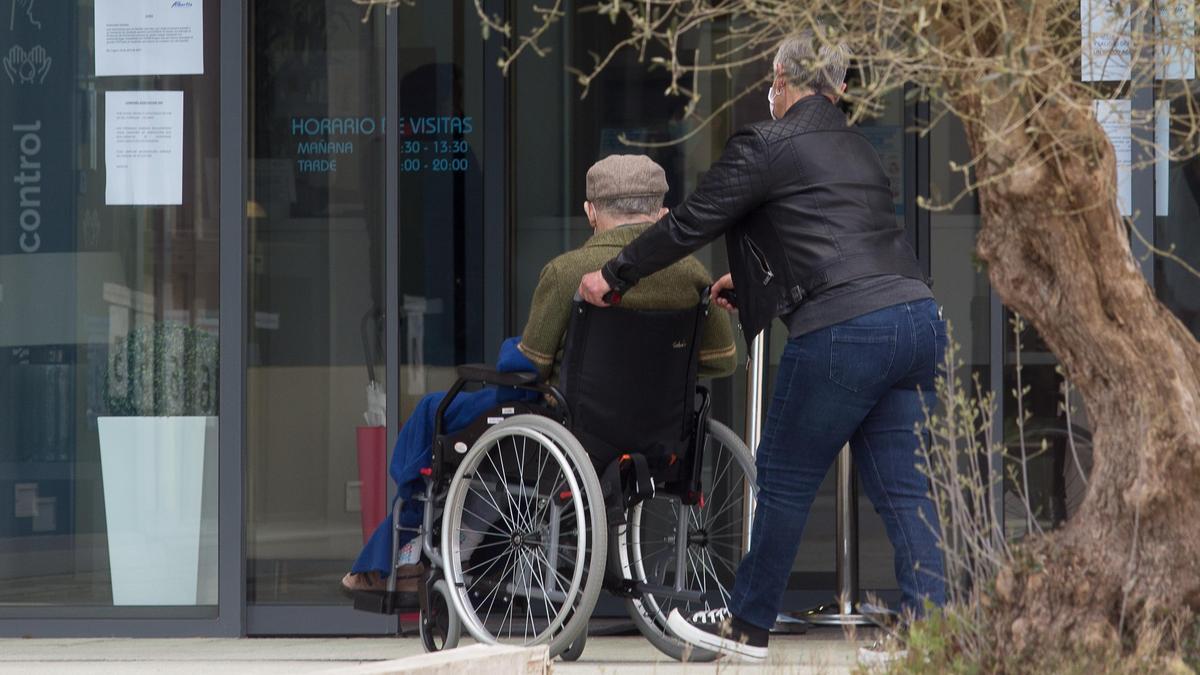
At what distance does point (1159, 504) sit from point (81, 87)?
13.8ft

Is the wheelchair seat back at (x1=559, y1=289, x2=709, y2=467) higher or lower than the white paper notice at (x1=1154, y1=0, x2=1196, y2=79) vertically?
lower

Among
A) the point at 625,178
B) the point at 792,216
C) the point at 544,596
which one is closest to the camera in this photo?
→ the point at 792,216

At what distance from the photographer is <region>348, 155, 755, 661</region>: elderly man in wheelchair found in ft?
14.0

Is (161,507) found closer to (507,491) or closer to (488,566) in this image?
(488,566)

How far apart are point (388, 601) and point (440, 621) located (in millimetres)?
157

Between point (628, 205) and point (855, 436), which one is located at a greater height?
point (628, 205)

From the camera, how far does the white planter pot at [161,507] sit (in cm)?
583

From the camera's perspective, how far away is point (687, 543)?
4738mm

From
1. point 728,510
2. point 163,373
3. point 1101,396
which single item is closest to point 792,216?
point 1101,396

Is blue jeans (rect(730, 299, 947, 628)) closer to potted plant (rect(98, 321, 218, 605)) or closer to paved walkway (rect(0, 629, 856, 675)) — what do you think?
paved walkway (rect(0, 629, 856, 675))

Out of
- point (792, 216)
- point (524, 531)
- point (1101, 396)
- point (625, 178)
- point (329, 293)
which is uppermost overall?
point (625, 178)

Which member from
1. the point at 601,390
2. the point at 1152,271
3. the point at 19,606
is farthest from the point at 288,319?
the point at 1152,271

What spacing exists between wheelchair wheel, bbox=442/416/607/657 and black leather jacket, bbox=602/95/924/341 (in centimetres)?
53

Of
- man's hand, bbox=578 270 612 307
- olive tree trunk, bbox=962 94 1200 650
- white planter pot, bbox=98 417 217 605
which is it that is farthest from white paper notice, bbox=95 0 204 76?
olive tree trunk, bbox=962 94 1200 650
